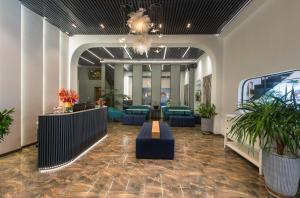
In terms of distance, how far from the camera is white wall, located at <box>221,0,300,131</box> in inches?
140

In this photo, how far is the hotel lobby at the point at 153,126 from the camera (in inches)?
119

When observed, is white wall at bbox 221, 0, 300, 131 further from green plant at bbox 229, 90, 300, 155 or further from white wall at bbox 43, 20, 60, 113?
white wall at bbox 43, 20, 60, 113

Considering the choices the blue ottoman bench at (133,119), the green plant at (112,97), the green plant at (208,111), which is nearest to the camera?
the green plant at (208,111)

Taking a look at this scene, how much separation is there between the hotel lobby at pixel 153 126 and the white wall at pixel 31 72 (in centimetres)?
3

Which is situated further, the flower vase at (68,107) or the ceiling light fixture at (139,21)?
the flower vase at (68,107)

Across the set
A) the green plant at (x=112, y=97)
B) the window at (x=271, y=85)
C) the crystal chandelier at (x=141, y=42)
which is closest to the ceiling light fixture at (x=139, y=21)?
the crystal chandelier at (x=141, y=42)

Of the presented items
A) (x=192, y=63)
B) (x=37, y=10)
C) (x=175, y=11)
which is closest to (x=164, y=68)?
(x=192, y=63)

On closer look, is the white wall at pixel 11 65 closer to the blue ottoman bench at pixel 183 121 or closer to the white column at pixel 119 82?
the blue ottoman bench at pixel 183 121

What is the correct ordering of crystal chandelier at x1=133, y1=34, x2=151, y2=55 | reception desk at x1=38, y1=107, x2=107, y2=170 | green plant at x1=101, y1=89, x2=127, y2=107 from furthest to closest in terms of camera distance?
green plant at x1=101, y1=89, x2=127, y2=107 → crystal chandelier at x1=133, y1=34, x2=151, y2=55 → reception desk at x1=38, y1=107, x2=107, y2=170

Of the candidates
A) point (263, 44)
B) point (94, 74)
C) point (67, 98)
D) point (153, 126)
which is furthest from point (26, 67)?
point (94, 74)

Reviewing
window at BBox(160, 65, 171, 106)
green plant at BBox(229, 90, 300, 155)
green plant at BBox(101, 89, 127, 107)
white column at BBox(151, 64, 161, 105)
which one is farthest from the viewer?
window at BBox(160, 65, 171, 106)

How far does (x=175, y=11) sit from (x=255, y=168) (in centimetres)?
459

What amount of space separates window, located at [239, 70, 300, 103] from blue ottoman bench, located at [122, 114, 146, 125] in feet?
18.0

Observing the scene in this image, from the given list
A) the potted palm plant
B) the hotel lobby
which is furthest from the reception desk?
the potted palm plant
